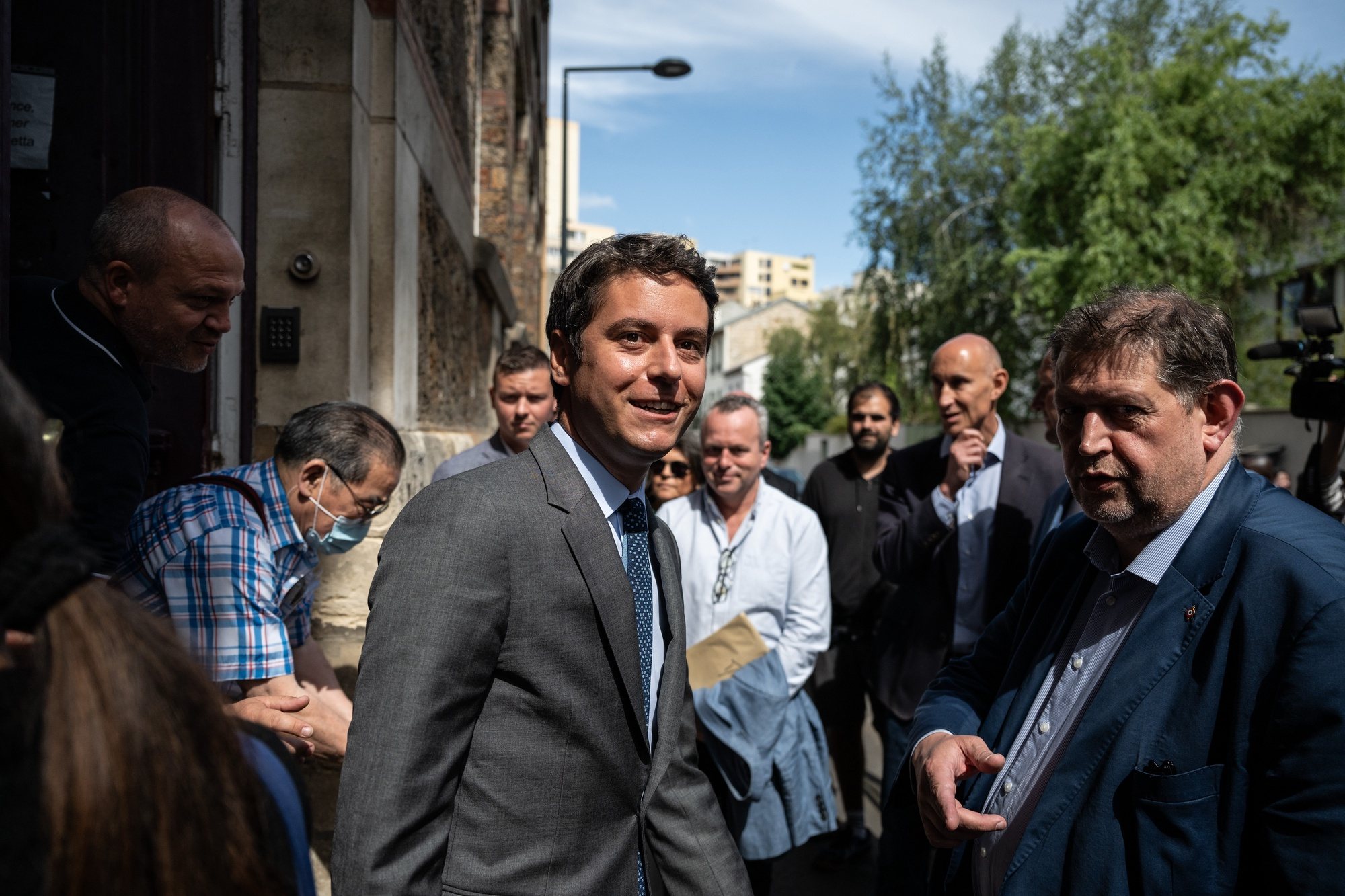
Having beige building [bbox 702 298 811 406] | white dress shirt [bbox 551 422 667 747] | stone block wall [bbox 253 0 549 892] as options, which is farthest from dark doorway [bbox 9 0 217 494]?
beige building [bbox 702 298 811 406]

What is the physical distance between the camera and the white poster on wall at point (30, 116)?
299cm

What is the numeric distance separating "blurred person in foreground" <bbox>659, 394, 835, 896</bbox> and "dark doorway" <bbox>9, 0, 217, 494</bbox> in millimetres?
1888

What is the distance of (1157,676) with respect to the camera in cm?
178

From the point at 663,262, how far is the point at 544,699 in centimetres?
84

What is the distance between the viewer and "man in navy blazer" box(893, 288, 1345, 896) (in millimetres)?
1602

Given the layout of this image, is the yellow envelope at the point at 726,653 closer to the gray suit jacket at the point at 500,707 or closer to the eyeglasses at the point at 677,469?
the gray suit jacket at the point at 500,707

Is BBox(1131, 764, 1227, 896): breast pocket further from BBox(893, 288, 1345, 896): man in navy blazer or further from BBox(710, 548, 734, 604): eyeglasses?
BBox(710, 548, 734, 604): eyeglasses

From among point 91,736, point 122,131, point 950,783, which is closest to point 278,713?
point 950,783

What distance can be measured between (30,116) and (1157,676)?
10.9 ft

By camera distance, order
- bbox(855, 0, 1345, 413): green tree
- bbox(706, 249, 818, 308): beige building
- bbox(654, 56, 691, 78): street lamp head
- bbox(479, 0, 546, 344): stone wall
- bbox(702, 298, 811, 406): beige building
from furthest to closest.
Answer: bbox(706, 249, 818, 308): beige building → bbox(702, 298, 811, 406): beige building → bbox(855, 0, 1345, 413): green tree → bbox(654, 56, 691, 78): street lamp head → bbox(479, 0, 546, 344): stone wall

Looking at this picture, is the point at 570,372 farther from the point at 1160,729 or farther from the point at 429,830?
the point at 1160,729

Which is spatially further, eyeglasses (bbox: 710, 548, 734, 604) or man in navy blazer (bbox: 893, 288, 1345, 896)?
eyeglasses (bbox: 710, 548, 734, 604)

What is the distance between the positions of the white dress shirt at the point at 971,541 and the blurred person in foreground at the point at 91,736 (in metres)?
3.46

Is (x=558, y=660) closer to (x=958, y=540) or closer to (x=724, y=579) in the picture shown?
(x=724, y=579)
